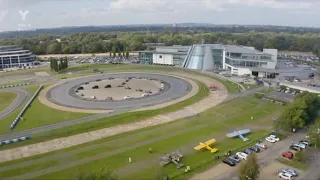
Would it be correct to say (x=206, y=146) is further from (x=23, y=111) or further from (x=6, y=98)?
(x=6, y=98)

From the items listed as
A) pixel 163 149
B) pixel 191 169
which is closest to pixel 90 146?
pixel 163 149

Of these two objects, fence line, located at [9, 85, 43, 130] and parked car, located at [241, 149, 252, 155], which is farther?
fence line, located at [9, 85, 43, 130]

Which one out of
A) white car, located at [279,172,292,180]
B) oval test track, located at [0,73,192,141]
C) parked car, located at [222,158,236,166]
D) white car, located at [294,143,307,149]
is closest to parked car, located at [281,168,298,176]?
white car, located at [279,172,292,180]

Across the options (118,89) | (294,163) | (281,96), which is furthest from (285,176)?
(118,89)

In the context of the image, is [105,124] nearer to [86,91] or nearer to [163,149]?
[163,149]

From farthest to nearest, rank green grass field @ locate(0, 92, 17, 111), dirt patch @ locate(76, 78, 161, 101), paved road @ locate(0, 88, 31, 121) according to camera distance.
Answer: dirt patch @ locate(76, 78, 161, 101) → green grass field @ locate(0, 92, 17, 111) → paved road @ locate(0, 88, 31, 121)

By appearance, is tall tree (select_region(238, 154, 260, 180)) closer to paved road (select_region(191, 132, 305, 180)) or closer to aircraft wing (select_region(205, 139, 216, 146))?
paved road (select_region(191, 132, 305, 180))
